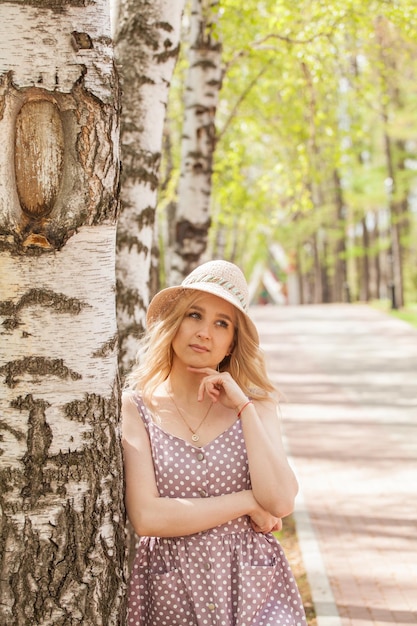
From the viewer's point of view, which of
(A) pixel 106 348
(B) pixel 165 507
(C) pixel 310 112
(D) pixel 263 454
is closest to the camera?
(A) pixel 106 348

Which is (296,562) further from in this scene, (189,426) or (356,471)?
(189,426)

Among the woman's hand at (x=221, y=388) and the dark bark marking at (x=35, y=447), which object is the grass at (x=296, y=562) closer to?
the woman's hand at (x=221, y=388)

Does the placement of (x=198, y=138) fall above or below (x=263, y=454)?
above

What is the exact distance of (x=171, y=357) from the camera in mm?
3779

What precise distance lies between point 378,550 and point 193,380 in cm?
406

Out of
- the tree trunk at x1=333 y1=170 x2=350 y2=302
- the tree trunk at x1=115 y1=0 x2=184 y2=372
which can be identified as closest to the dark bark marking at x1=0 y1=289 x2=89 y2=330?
the tree trunk at x1=115 y1=0 x2=184 y2=372

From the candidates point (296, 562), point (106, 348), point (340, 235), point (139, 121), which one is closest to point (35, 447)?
point (106, 348)

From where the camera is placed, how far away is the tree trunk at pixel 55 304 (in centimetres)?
282

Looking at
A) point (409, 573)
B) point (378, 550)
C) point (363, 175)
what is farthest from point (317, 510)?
point (363, 175)

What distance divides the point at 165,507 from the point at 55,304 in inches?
32.6

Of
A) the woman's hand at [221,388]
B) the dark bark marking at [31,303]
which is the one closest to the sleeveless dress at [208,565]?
the woman's hand at [221,388]

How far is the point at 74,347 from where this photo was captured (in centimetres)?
297

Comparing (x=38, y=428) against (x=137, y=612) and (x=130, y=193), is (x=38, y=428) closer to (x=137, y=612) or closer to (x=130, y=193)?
(x=137, y=612)

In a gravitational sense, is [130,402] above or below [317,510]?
above
